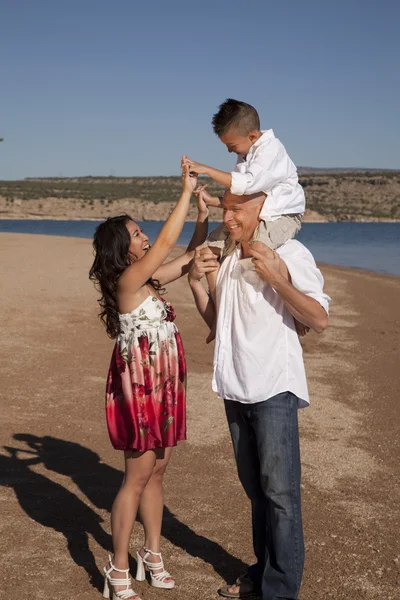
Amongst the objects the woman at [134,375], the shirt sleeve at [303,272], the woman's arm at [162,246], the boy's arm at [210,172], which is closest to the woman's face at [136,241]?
the woman at [134,375]

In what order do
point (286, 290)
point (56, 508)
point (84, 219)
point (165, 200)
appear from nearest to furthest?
point (286, 290) → point (56, 508) → point (84, 219) → point (165, 200)

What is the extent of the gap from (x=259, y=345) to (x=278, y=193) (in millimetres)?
675

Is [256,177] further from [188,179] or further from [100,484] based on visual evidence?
[100,484]

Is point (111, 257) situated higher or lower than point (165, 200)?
higher

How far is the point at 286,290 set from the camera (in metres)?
3.46

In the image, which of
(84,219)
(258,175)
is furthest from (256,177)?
(84,219)

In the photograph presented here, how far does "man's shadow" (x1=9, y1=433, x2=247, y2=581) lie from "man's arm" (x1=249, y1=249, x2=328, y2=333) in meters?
1.68

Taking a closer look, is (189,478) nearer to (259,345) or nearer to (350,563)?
(350,563)

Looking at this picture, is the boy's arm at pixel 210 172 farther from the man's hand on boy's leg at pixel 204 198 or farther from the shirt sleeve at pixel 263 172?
the man's hand on boy's leg at pixel 204 198

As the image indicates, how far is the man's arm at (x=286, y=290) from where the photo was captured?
347 centimetres

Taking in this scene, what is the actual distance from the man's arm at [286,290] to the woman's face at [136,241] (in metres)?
0.69

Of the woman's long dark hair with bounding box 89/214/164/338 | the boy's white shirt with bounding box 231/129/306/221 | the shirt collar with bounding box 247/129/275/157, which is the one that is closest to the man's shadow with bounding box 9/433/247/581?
the woman's long dark hair with bounding box 89/214/164/338

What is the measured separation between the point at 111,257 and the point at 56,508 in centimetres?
213

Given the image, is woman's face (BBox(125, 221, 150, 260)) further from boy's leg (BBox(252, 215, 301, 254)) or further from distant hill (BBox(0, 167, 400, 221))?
distant hill (BBox(0, 167, 400, 221))
